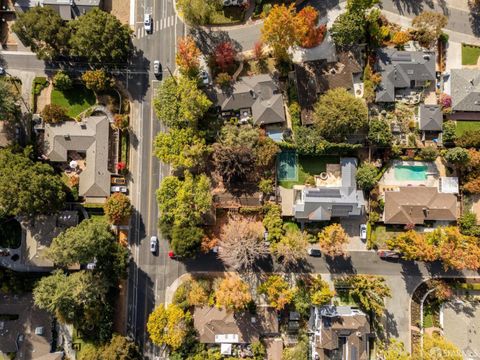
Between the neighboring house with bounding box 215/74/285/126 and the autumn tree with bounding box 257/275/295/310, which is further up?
the neighboring house with bounding box 215/74/285/126

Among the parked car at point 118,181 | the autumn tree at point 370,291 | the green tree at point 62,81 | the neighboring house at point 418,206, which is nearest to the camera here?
the autumn tree at point 370,291

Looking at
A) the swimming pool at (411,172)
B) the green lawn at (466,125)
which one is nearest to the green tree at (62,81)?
the swimming pool at (411,172)

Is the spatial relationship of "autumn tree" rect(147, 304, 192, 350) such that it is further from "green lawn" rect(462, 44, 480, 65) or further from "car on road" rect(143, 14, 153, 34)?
"green lawn" rect(462, 44, 480, 65)

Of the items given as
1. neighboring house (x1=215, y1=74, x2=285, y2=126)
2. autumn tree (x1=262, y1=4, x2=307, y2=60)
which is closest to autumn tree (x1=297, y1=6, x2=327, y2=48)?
autumn tree (x1=262, y1=4, x2=307, y2=60)

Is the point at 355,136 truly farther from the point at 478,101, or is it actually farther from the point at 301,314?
the point at 301,314

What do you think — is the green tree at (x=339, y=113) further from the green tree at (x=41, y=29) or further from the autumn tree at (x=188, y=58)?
the green tree at (x=41, y=29)
